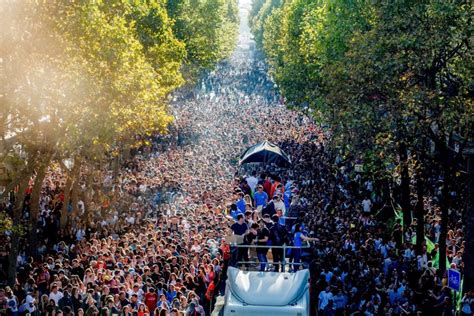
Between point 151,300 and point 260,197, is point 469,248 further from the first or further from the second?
point 151,300

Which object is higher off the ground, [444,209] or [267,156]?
[267,156]

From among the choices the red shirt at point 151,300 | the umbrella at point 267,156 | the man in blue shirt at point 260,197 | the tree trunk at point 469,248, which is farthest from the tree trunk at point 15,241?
the umbrella at point 267,156

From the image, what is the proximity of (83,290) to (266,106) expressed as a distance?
59.9 m

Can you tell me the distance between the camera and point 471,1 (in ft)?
69.1

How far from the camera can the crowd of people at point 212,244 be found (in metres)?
18.2

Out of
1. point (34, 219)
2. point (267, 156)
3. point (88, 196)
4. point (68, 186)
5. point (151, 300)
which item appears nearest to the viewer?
point (151, 300)

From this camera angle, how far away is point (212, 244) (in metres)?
23.2

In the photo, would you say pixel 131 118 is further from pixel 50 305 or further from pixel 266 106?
pixel 266 106

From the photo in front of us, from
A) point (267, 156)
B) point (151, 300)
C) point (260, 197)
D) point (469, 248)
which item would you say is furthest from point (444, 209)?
point (267, 156)

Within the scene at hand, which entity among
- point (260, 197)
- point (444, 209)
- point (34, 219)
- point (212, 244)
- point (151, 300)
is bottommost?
point (151, 300)

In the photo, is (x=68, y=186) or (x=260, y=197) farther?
(x=68, y=186)

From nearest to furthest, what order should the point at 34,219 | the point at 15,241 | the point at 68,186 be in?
1. the point at 15,241
2. the point at 34,219
3. the point at 68,186

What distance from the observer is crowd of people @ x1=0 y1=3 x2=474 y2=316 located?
18203 millimetres

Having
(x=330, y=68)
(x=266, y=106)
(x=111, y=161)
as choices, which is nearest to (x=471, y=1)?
(x=330, y=68)
